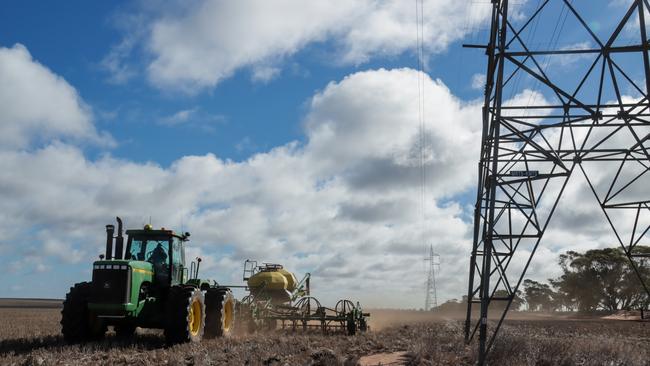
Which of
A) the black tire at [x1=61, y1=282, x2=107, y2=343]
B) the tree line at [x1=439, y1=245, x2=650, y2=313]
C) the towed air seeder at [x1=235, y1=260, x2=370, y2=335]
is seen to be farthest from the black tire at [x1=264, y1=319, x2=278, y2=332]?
the tree line at [x1=439, y1=245, x2=650, y2=313]

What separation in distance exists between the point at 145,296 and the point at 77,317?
1.79 m

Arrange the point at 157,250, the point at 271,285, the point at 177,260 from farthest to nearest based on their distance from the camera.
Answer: the point at 271,285, the point at 177,260, the point at 157,250

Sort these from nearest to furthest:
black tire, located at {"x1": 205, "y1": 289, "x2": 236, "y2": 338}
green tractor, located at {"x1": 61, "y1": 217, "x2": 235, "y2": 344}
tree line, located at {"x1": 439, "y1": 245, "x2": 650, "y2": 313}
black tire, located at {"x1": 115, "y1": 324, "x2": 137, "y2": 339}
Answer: green tractor, located at {"x1": 61, "y1": 217, "x2": 235, "y2": 344}, black tire, located at {"x1": 115, "y1": 324, "x2": 137, "y2": 339}, black tire, located at {"x1": 205, "y1": 289, "x2": 236, "y2": 338}, tree line, located at {"x1": 439, "y1": 245, "x2": 650, "y2": 313}

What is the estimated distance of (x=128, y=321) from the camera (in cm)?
1688

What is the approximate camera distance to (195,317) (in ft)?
58.4

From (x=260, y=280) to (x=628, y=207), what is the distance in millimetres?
15678

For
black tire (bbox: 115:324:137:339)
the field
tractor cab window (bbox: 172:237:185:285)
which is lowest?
the field

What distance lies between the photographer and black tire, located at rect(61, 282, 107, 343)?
1608cm

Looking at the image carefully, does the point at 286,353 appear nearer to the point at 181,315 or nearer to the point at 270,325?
the point at 181,315

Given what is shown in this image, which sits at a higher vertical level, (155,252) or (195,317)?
(155,252)

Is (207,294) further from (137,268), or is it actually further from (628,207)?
(628,207)

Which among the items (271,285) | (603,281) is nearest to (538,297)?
(603,281)

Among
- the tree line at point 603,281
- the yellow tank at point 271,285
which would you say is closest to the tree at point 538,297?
the tree line at point 603,281

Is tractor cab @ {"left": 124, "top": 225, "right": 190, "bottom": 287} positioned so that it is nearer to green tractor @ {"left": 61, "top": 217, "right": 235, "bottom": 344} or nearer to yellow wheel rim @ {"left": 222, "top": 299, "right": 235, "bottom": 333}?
green tractor @ {"left": 61, "top": 217, "right": 235, "bottom": 344}
